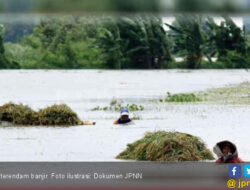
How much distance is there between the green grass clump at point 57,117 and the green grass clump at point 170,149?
277 cm

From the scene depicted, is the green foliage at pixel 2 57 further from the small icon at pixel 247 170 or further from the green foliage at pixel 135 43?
the small icon at pixel 247 170

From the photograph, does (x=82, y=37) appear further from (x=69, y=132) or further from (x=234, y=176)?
(x=234, y=176)

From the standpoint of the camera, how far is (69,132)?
8547 millimetres

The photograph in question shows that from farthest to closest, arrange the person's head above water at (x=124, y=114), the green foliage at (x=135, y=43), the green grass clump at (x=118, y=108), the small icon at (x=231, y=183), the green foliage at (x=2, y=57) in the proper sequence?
the green foliage at (x=2, y=57) → the green foliage at (x=135, y=43) → the green grass clump at (x=118, y=108) → the person's head above water at (x=124, y=114) → the small icon at (x=231, y=183)

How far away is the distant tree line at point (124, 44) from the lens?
64.1ft

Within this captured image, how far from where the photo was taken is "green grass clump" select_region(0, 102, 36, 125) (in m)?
8.76

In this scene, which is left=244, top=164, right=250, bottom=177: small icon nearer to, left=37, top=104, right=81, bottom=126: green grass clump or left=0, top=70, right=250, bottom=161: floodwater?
left=0, top=70, right=250, bottom=161: floodwater

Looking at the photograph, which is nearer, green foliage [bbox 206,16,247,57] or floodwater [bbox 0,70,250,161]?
floodwater [bbox 0,70,250,161]

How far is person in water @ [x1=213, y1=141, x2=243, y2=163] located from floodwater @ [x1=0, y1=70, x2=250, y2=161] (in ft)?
5.43

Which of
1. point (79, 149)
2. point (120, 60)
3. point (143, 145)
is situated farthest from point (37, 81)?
point (143, 145)

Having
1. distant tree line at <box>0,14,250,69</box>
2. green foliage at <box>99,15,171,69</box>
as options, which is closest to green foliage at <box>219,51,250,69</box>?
distant tree line at <box>0,14,250,69</box>

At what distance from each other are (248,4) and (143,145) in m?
2.33

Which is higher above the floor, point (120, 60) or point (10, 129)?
point (120, 60)

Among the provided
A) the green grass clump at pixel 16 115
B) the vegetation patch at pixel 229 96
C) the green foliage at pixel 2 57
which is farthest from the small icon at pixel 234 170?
the green foliage at pixel 2 57
